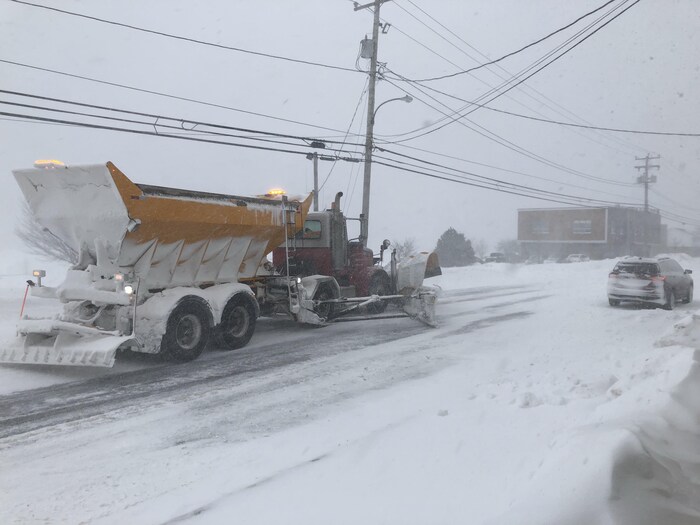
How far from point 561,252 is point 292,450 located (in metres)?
68.9

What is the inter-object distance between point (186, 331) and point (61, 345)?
5.96 ft

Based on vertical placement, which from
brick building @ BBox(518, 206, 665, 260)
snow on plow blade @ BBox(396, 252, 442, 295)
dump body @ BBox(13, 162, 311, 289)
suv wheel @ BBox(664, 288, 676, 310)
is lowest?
suv wheel @ BBox(664, 288, 676, 310)

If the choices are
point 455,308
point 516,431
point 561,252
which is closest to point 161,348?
point 516,431

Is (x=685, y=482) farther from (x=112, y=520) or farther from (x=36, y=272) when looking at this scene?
(x=36, y=272)

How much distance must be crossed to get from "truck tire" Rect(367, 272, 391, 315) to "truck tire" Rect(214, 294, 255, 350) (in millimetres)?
4147

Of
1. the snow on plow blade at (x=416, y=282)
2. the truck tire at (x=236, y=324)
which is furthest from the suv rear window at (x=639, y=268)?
the truck tire at (x=236, y=324)

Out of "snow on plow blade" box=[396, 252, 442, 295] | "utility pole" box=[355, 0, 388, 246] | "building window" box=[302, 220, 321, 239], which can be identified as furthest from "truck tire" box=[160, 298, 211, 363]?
"utility pole" box=[355, 0, 388, 246]

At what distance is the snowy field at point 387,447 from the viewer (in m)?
3.69

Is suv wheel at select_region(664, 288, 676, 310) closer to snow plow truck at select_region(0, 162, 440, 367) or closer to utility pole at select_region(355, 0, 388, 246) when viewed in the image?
utility pole at select_region(355, 0, 388, 246)

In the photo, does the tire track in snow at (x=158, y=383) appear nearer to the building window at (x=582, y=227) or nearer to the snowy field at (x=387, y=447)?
the snowy field at (x=387, y=447)

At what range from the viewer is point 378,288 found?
13805 mm

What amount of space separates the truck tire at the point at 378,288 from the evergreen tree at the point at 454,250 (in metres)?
37.6

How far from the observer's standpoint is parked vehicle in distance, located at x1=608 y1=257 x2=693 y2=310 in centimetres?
1577

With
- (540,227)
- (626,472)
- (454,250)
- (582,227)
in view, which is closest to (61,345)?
(626,472)
